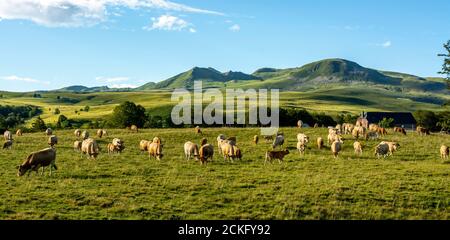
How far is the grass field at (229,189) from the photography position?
19516 millimetres

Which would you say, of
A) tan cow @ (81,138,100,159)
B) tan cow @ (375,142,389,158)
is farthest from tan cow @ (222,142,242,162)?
tan cow @ (375,142,389,158)

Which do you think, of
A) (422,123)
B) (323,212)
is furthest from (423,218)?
(422,123)

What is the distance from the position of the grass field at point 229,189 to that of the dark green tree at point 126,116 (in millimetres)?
60772

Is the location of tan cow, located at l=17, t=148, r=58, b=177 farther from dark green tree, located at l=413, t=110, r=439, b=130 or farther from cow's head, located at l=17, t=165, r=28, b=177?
dark green tree, located at l=413, t=110, r=439, b=130

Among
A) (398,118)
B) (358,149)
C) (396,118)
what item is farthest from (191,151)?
(398,118)

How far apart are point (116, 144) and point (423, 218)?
25985 millimetres

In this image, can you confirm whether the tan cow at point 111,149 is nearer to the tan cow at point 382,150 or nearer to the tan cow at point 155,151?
the tan cow at point 155,151

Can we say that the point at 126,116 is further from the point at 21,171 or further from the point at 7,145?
the point at 21,171

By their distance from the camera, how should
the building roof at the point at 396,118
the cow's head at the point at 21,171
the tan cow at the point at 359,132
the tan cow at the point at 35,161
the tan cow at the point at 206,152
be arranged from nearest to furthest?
the cow's head at the point at 21,171 → the tan cow at the point at 35,161 → the tan cow at the point at 206,152 → the tan cow at the point at 359,132 → the building roof at the point at 396,118

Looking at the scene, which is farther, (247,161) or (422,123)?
(422,123)

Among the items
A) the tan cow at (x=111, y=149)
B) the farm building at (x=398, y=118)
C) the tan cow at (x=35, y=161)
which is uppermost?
the tan cow at (x=35, y=161)

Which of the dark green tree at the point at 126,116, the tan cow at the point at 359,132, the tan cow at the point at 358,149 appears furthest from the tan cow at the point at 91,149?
the dark green tree at the point at 126,116

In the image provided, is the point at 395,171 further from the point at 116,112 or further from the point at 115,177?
the point at 116,112

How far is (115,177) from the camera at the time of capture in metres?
26.3
